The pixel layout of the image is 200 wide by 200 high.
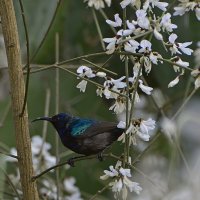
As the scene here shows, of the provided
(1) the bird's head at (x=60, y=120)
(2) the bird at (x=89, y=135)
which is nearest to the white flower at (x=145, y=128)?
(2) the bird at (x=89, y=135)

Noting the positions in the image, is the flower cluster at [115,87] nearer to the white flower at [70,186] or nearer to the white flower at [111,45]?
the white flower at [111,45]

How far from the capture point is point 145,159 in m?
2.86

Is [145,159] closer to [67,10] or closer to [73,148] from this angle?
[67,10]

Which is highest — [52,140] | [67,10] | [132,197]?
[67,10]

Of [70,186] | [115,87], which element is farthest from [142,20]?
[70,186]

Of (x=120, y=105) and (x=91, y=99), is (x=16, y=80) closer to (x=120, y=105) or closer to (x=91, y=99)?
(x=120, y=105)

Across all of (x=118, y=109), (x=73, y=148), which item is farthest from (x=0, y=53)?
(x=118, y=109)

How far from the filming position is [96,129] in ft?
5.19

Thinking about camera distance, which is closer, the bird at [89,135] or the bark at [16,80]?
the bark at [16,80]

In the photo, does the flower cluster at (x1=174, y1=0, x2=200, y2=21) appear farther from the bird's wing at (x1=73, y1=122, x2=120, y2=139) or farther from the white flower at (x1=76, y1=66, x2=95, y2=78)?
the bird's wing at (x1=73, y1=122, x2=120, y2=139)

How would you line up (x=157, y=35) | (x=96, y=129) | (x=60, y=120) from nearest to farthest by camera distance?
(x=157, y=35), (x=96, y=129), (x=60, y=120)

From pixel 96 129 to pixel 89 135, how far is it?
23mm

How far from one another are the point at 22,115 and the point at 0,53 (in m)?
1.55

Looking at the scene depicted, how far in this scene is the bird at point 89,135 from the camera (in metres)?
1.56
